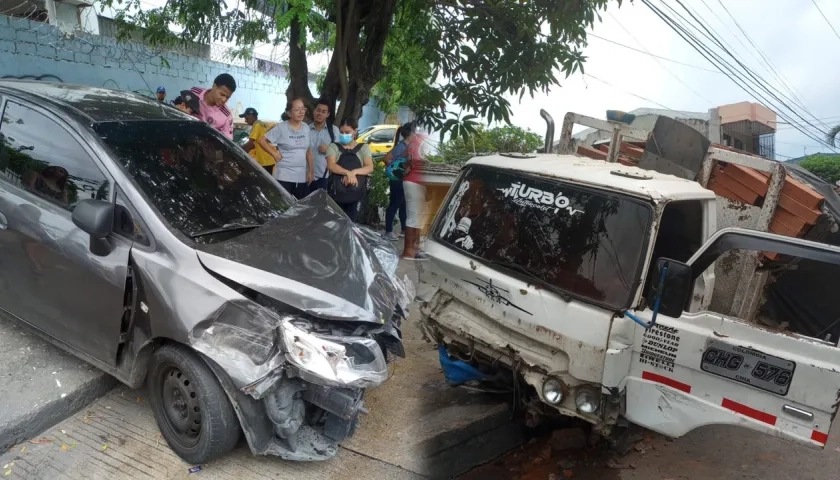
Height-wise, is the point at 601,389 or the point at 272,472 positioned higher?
the point at 601,389

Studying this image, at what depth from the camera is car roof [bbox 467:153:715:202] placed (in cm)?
326

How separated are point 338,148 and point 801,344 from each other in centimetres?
471

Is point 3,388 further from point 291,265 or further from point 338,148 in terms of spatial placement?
point 338,148

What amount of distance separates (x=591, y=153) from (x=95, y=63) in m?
11.4

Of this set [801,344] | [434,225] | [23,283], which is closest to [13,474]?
[23,283]

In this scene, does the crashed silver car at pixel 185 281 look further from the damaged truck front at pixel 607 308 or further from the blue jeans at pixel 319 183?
the blue jeans at pixel 319 183

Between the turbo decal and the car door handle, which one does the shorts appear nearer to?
the turbo decal

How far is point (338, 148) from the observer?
623cm

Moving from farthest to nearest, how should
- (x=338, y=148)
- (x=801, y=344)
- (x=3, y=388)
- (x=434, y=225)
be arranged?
1. (x=338, y=148)
2. (x=434, y=225)
3. (x=3, y=388)
4. (x=801, y=344)

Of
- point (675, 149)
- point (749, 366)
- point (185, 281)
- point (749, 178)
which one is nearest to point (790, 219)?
point (749, 178)

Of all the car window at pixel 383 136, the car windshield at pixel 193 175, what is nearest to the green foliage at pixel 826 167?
the car window at pixel 383 136

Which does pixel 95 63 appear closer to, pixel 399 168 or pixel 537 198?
pixel 399 168

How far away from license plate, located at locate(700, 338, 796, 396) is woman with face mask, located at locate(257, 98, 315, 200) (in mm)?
4293

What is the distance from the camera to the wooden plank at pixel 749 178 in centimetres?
402
